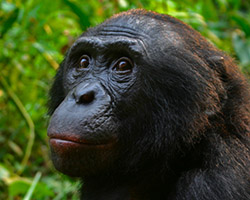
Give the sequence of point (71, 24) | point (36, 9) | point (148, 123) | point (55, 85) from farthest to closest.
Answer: point (71, 24)
point (36, 9)
point (55, 85)
point (148, 123)

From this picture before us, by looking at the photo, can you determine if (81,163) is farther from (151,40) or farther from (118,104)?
(151,40)

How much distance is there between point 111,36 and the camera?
3178mm

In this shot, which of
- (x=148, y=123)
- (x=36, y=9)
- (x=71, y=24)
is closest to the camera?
(x=148, y=123)

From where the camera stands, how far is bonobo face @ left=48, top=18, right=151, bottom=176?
8.97ft

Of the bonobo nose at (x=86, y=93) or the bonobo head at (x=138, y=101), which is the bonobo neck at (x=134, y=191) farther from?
the bonobo nose at (x=86, y=93)

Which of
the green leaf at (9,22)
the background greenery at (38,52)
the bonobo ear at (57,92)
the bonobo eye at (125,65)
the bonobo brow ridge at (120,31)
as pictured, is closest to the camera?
the bonobo eye at (125,65)

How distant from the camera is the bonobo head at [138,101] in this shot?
2.80 metres

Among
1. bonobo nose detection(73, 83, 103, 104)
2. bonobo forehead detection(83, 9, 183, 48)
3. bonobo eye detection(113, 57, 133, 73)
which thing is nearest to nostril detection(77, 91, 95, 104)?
bonobo nose detection(73, 83, 103, 104)

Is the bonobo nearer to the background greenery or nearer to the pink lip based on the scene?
the pink lip

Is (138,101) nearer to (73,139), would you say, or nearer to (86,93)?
(86,93)

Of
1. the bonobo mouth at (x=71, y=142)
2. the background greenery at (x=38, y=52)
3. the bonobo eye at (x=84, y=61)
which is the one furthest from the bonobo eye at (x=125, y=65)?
the background greenery at (x=38, y=52)

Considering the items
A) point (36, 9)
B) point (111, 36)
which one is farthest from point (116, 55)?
point (36, 9)

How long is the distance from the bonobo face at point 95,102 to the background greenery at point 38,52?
1.21 meters

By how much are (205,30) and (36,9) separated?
7.47ft
